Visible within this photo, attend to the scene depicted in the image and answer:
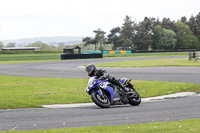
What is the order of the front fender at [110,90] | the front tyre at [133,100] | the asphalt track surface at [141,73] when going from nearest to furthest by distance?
the front fender at [110,90] < the front tyre at [133,100] < the asphalt track surface at [141,73]

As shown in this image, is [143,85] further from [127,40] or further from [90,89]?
[127,40]

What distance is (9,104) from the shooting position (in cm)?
1385

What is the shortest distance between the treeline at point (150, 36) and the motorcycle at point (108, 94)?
109 m

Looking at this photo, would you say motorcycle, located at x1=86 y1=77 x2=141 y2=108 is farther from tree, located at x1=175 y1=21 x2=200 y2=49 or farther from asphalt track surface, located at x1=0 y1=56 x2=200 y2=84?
tree, located at x1=175 y1=21 x2=200 y2=49

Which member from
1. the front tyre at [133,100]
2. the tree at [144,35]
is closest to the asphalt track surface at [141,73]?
the front tyre at [133,100]

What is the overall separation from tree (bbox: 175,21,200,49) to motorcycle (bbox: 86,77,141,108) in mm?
122907

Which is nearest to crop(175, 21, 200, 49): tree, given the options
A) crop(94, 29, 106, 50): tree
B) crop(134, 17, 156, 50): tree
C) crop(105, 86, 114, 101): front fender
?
crop(134, 17, 156, 50): tree

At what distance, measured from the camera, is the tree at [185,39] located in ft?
433

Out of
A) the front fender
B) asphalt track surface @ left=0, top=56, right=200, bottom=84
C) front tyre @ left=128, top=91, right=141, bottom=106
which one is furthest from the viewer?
asphalt track surface @ left=0, top=56, right=200, bottom=84

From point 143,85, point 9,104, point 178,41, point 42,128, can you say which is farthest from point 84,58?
point 178,41

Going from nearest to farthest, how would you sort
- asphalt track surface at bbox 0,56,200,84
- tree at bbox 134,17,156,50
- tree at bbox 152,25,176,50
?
1. asphalt track surface at bbox 0,56,200,84
2. tree at bbox 134,17,156,50
3. tree at bbox 152,25,176,50

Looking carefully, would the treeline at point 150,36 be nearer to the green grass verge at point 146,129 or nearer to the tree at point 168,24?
the tree at point 168,24

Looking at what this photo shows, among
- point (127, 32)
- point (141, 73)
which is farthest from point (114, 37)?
point (141, 73)

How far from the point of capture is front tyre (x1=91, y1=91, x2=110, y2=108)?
12.1 meters
